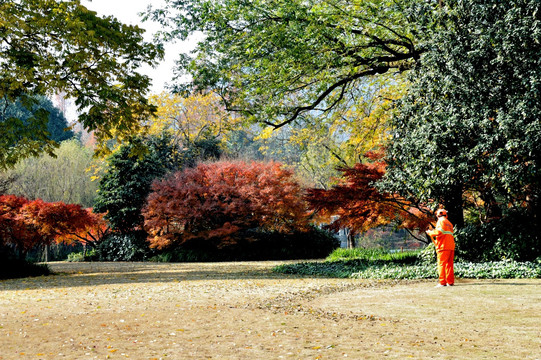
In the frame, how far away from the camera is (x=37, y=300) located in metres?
8.01

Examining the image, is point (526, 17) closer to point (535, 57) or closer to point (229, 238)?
point (535, 57)

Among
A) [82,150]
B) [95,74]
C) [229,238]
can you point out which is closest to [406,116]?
→ [95,74]

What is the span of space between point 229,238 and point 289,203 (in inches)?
110

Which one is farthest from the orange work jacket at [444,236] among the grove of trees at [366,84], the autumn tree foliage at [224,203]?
the autumn tree foliage at [224,203]

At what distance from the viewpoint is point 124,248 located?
21844 mm

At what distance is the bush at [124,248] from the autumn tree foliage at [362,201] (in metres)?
11.4

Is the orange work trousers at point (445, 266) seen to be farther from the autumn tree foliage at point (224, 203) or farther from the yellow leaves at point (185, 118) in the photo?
the yellow leaves at point (185, 118)

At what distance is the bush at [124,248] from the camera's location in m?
21.3

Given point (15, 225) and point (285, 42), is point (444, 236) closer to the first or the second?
point (285, 42)

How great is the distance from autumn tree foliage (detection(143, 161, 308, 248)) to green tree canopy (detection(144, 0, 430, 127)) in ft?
20.7

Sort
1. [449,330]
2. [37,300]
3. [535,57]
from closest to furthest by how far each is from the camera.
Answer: [449,330]
[37,300]
[535,57]

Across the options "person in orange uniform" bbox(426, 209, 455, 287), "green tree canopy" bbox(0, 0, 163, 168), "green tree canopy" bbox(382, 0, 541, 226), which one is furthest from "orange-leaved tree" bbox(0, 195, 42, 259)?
"person in orange uniform" bbox(426, 209, 455, 287)

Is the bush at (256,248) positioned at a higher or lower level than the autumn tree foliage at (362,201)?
lower

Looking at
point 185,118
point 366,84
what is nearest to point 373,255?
point 366,84
